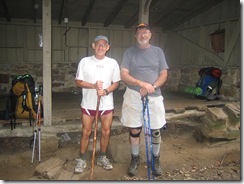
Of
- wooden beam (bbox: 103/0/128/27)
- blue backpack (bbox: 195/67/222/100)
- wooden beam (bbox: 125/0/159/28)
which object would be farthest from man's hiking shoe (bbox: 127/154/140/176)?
wooden beam (bbox: 125/0/159/28)

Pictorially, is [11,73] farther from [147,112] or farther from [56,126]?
[147,112]

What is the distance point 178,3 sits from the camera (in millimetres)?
8234

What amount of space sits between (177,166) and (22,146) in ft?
10.8

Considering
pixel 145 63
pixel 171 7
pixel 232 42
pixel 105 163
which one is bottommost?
pixel 105 163

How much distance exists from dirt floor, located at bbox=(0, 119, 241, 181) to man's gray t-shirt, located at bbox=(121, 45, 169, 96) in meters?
1.34

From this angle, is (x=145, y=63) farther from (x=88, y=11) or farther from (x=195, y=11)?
(x=195, y=11)

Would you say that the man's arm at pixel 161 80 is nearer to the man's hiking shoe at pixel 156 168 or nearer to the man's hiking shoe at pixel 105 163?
the man's hiking shoe at pixel 156 168

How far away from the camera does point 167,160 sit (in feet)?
14.4

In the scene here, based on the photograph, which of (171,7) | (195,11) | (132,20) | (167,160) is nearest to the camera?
(167,160)

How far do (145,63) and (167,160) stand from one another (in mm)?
1864

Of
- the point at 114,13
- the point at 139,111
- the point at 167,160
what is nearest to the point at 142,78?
the point at 139,111

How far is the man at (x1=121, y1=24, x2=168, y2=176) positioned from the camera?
138 inches

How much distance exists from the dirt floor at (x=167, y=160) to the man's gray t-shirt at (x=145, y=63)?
134 centimetres

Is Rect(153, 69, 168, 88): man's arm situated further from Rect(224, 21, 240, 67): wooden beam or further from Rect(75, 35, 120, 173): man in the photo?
Rect(224, 21, 240, 67): wooden beam
